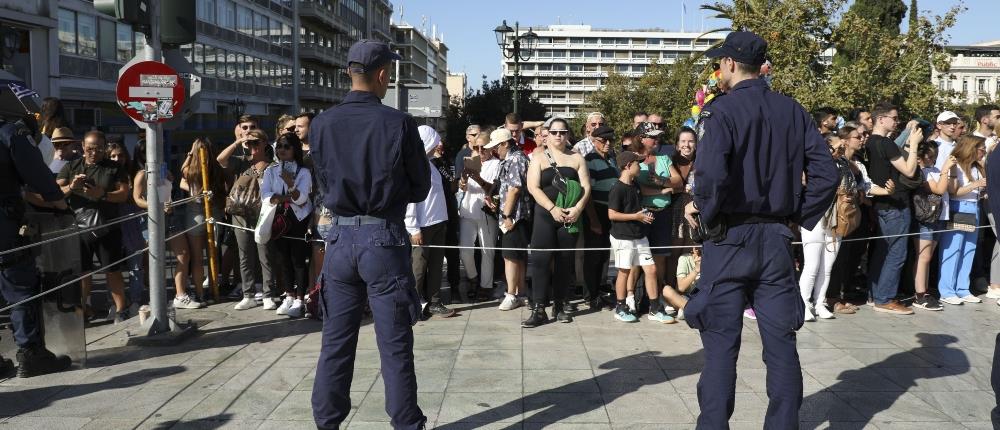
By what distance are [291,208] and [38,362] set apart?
278 centimetres

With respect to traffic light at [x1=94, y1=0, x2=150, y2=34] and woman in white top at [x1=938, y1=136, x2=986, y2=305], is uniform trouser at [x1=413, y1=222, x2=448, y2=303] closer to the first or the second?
traffic light at [x1=94, y1=0, x2=150, y2=34]

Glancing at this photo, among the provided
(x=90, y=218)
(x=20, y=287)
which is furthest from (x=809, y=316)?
(x=90, y=218)

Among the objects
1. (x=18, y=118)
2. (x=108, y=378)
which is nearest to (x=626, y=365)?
(x=108, y=378)

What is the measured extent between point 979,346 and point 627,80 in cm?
5443

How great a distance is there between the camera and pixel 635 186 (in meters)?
7.90

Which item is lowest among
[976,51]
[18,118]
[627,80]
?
[18,118]

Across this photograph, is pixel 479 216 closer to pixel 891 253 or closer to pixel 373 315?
pixel 891 253

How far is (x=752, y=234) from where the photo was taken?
4.16 meters

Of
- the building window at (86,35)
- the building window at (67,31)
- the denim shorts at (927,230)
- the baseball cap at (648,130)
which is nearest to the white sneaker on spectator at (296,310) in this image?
the baseball cap at (648,130)

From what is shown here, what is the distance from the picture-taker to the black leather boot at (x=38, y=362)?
579 cm

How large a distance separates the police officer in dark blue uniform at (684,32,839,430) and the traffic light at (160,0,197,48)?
4678 mm

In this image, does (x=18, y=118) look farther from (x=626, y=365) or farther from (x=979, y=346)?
(x=979, y=346)

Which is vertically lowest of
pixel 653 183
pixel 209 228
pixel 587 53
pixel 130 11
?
pixel 209 228

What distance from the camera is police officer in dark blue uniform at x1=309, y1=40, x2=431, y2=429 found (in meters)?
4.24
